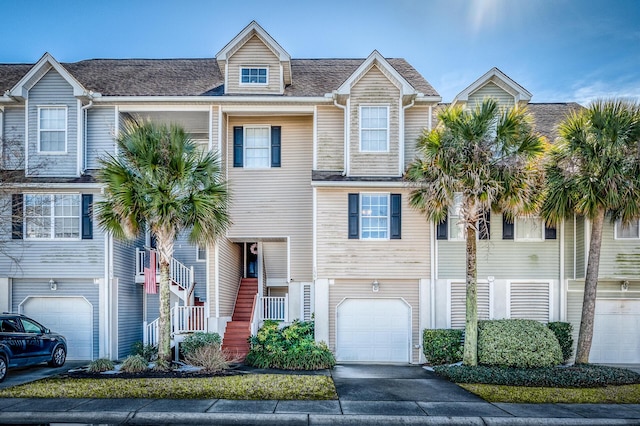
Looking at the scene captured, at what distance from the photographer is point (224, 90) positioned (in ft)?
58.3

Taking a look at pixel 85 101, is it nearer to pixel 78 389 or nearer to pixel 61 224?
pixel 61 224

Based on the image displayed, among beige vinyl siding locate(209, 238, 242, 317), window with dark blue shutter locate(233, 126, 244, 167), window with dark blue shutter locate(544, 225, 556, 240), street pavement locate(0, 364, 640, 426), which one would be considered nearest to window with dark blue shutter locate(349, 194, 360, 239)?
window with dark blue shutter locate(233, 126, 244, 167)

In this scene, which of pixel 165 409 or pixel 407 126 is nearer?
pixel 165 409

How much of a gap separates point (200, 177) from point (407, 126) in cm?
771

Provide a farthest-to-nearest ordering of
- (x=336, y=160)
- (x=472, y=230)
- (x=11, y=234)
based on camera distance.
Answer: (x=336, y=160) → (x=11, y=234) → (x=472, y=230)

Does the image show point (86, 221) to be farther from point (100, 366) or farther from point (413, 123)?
point (413, 123)

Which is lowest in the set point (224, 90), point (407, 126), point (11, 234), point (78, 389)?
point (78, 389)

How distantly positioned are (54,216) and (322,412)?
1194 centimetres

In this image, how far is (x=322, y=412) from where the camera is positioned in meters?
9.65

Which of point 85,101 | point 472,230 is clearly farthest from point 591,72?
point 85,101

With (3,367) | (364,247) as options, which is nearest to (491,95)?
(364,247)

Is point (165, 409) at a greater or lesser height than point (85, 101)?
lesser

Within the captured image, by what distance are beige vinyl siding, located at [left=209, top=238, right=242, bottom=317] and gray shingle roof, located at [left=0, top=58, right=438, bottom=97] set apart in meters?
5.64

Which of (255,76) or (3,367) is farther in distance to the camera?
(255,76)
